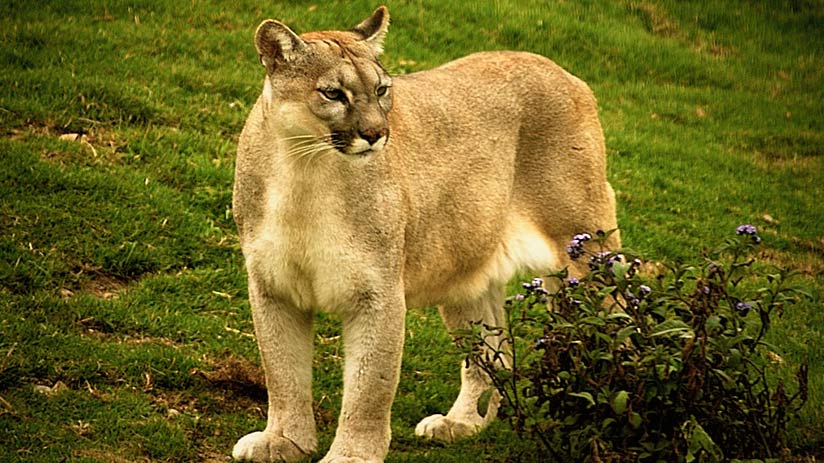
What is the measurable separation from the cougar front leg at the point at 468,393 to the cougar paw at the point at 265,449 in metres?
1.26

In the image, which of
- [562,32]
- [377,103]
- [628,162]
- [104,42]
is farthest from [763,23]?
[377,103]

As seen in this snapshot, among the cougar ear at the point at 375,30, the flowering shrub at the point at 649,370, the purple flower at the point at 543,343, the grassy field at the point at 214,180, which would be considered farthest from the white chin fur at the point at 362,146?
the grassy field at the point at 214,180

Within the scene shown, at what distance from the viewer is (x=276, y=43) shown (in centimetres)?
663

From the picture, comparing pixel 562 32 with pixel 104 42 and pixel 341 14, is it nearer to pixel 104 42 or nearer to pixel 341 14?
pixel 341 14

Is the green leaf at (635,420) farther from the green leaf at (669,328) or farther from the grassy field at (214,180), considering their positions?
the grassy field at (214,180)

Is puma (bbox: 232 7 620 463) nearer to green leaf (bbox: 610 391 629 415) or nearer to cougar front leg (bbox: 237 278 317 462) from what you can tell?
cougar front leg (bbox: 237 278 317 462)

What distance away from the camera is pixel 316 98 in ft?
21.6

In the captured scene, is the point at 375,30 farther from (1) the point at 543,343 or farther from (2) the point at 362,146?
(1) the point at 543,343

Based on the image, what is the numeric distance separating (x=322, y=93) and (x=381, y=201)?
0.73 m

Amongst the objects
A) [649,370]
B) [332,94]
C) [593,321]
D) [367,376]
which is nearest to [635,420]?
[649,370]

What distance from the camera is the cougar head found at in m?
6.54

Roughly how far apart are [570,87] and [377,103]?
7.37 ft

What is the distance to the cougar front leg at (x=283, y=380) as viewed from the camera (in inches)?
279

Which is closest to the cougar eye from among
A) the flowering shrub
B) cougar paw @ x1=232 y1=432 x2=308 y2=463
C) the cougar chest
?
the cougar chest
